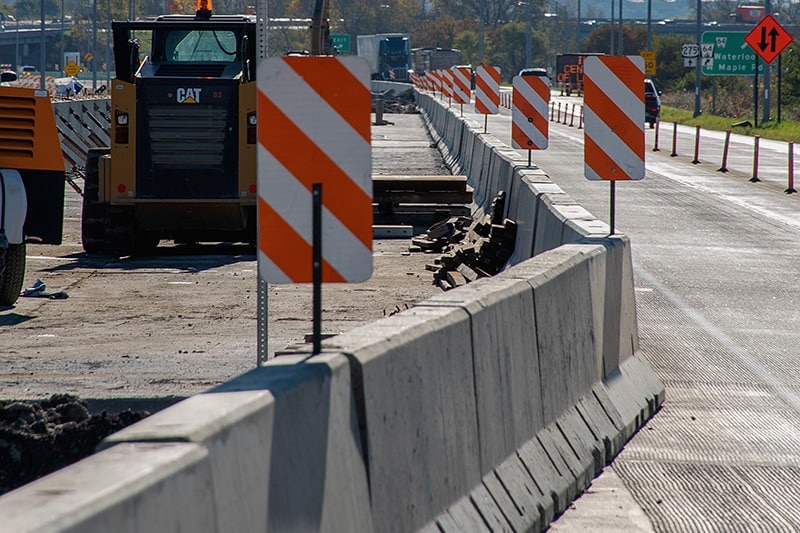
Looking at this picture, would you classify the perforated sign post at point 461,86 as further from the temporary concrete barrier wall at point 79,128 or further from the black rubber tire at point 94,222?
the black rubber tire at point 94,222

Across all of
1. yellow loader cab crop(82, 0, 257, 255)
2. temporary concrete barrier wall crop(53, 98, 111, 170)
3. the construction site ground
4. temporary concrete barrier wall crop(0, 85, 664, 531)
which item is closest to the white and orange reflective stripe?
temporary concrete barrier wall crop(53, 98, 111, 170)

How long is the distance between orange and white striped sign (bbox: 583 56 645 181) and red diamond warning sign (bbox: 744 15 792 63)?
3326 centimetres

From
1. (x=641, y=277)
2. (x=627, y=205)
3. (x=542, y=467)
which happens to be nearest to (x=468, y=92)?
(x=627, y=205)

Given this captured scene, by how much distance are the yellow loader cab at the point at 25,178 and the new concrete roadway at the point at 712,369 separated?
593cm

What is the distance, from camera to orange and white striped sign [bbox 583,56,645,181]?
10727mm

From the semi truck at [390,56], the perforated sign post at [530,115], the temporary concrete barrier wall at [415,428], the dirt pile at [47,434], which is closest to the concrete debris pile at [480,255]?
the perforated sign post at [530,115]

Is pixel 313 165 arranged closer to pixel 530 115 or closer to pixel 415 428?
pixel 415 428

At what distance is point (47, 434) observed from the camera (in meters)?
7.81

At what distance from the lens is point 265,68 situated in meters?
5.46

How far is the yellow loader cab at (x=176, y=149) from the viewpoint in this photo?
18.2 meters

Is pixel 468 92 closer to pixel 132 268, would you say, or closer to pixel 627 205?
pixel 627 205

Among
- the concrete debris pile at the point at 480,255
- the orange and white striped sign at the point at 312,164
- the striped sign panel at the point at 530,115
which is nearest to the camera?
the orange and white striped sign at the point at 312,164

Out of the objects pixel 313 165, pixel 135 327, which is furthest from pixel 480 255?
pixel 313 165

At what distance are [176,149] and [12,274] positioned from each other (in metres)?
5.06
